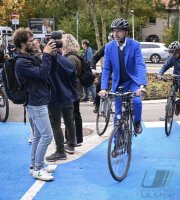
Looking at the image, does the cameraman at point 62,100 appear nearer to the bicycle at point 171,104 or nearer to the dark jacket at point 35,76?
the dark jacket at point 35,76

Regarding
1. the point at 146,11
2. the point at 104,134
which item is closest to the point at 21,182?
the point at 104,134

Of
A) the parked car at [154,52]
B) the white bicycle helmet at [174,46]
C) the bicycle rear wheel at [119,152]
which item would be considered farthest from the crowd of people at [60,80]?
the parked car at [154,52]

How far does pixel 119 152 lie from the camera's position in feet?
19.4

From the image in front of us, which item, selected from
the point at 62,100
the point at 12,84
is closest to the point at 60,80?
the point at 62,100

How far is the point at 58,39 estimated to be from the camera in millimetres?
6055

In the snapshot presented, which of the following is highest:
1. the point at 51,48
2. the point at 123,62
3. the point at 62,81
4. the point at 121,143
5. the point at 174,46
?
the point at 51,48

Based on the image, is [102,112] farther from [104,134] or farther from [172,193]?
[172,193]

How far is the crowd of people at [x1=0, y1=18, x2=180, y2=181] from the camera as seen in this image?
18.1 feet

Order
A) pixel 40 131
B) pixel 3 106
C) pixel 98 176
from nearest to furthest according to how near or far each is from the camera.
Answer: pixel 40 131 → pixel 98 176 → pixel 3 106

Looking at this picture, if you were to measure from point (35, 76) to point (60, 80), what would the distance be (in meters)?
1.15

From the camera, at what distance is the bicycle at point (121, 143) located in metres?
5.74

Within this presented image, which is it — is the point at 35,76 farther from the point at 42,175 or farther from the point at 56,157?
the point at 56,157

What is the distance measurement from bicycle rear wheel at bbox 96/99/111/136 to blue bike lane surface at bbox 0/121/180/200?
0.65 meters

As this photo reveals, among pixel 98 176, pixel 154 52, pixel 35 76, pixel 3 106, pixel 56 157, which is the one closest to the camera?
pixel 35 76
